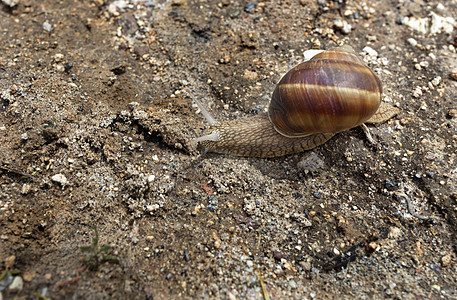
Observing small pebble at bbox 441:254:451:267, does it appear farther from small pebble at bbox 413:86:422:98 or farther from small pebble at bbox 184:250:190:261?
small pebble at bbox 184:250:190:261

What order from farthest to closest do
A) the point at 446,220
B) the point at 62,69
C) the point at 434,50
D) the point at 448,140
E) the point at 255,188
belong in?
the point at 434,50 < the point at 62,69 < the point at 448,140 < the point at 255,188 < the point at 446,220

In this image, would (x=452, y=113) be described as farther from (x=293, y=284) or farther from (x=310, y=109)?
(x=293, y=284)

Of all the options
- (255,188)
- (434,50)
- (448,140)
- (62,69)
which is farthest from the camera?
(434,50)

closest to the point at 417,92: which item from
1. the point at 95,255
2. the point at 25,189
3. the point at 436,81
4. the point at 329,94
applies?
the point at 436,81

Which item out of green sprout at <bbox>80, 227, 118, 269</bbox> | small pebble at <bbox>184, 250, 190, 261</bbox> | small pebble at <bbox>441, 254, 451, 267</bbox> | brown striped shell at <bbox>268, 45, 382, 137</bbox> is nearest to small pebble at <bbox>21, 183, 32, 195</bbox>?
green sprout at <bbox>80, 227, 118, 269</bbox>

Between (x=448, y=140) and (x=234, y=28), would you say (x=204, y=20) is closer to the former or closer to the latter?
(x=234, y=28)

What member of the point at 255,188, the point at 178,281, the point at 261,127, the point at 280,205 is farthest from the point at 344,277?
the point at 261,127

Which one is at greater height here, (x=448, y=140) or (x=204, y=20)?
(x=204, y=20)
